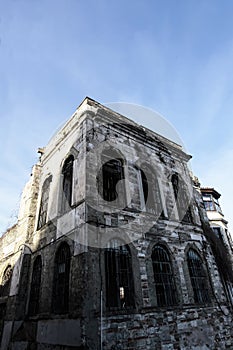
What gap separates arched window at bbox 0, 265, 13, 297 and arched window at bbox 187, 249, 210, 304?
7290 millimetres

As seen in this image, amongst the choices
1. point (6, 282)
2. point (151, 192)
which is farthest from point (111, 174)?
point (6, 282)

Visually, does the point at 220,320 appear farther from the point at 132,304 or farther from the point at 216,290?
the point at 132,304

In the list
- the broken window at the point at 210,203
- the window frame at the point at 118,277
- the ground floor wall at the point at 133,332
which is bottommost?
the ground floor wall at the point at 133,332

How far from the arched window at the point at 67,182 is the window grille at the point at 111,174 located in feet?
4.44

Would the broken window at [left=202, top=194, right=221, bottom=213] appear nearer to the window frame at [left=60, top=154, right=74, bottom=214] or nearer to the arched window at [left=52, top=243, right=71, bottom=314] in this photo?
the window frame at [left=60, top=154, right=74, bottom=214]

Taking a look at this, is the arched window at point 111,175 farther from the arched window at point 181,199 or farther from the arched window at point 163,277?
the arched window at point 181,199

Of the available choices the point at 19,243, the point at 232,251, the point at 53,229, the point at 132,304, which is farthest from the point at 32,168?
the point at 232,251

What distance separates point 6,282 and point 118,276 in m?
6.10

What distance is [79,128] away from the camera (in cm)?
873

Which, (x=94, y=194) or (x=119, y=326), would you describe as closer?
(x=119, y=326)

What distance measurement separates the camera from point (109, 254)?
6340mm

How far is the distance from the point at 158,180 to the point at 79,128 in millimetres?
4022

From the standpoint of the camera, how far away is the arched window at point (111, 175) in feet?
25.1

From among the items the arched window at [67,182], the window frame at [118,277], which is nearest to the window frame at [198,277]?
the window frame at [118,277]
